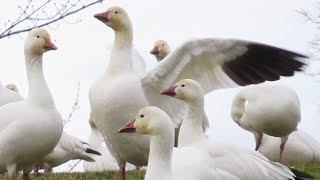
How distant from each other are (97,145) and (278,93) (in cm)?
429

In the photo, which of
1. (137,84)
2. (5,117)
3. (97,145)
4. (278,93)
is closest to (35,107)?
(5,117)

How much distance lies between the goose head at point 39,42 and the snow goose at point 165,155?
235 centimetres

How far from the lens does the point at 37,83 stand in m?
10.8

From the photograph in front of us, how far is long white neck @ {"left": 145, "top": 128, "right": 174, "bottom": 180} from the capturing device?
831 cm

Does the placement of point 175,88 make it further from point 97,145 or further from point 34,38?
point 97,145

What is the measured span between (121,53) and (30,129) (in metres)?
1.65

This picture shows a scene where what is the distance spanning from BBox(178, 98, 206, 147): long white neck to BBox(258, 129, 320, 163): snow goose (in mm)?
6186

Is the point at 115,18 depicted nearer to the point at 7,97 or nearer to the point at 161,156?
the point at 7,97

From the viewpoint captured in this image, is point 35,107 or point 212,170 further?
point 35,107

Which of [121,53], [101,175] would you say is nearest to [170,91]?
[121,53]

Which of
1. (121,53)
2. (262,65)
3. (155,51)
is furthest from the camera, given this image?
(155,51)

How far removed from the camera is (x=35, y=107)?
1046 cm

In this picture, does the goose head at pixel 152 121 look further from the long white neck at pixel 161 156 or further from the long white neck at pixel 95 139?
the long white neck at pixel 95 139

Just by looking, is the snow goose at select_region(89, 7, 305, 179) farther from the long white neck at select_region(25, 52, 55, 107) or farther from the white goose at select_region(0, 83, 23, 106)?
the white goose at select_region(0, 83, 23, 106)
